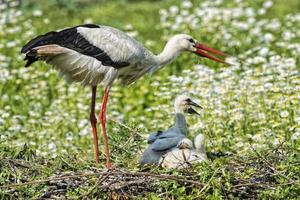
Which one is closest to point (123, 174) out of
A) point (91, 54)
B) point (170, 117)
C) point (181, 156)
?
point (181, 156)

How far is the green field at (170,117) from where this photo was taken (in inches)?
263

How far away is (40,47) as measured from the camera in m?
7.36

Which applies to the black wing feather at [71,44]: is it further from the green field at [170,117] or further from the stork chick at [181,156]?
the stork chick at [181,156]

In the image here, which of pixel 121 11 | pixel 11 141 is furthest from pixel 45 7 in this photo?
pixel 11 141

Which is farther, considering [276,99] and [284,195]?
[276,99]

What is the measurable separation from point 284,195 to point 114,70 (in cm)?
196

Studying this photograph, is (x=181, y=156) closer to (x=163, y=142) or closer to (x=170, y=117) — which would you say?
(x=163, y=142)

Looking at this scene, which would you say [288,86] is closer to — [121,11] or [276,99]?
[276,99]

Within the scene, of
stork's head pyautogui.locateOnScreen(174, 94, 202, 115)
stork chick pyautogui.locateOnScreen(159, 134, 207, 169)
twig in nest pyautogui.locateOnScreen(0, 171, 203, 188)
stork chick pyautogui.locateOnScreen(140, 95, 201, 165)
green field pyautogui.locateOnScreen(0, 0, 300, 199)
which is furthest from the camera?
stork's head pyautogui.locateOnScreen(174, 94, 202, 115)

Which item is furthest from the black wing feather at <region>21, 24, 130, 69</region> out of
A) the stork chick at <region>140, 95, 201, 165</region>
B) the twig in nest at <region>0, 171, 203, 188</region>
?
the twig in nest at <region>0, 171, 203, 188</region>

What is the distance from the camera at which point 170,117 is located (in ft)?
29.9

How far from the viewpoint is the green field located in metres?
6.69

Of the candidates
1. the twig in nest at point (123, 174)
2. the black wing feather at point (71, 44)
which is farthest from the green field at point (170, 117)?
the black wing feather at point (71, 44)

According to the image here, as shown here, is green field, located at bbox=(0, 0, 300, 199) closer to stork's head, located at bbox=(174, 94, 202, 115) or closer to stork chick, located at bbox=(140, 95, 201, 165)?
stork chick, located at bbox=(140, 95, 201, 165)
